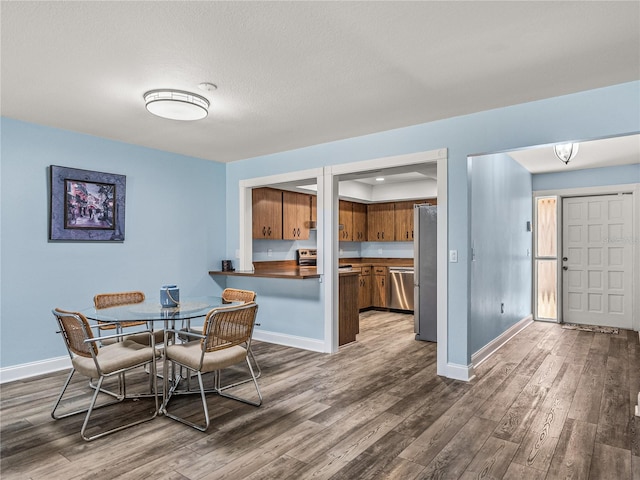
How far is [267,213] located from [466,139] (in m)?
3.35

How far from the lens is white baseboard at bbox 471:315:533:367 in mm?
4180

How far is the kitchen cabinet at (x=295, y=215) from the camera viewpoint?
6.57m

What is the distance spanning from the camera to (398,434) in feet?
8.77

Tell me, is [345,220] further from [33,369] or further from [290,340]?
[33,369]

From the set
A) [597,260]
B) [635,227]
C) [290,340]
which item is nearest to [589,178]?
[635,227]

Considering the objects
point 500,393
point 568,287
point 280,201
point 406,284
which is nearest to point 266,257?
point 280,201

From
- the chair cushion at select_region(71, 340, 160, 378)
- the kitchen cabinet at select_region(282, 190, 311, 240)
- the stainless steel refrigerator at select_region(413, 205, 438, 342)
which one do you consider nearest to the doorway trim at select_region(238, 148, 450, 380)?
the kitchen cabinet at select_region(282, 190, 311, 240)

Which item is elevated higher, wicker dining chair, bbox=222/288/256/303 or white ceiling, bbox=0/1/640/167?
white ceiling, bbox=0/1/640/167

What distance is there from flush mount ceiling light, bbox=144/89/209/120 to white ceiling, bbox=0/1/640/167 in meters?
0.08

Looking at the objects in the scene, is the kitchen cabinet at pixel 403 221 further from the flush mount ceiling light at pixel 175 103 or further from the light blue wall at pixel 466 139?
the flush mount ceiling light at pixel 175 103

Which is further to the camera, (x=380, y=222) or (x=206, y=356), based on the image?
(x=380, y=222)

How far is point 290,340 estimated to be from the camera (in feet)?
16.4

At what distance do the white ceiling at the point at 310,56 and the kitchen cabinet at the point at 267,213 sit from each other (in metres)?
2.35

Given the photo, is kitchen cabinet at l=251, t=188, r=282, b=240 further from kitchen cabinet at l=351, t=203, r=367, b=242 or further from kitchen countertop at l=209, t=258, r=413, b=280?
kitchen cabinet at l=351, t=203, r=367, b=242
